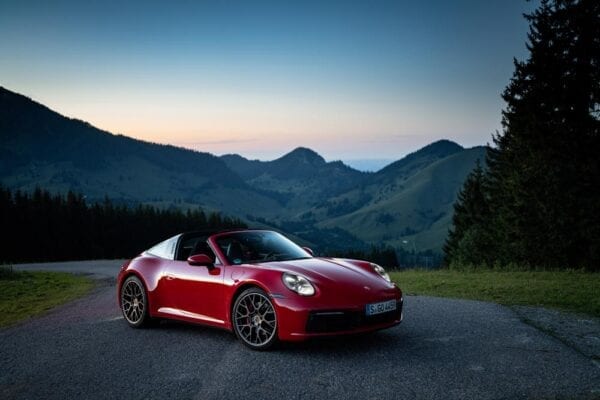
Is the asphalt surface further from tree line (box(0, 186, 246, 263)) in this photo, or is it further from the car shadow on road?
tree line (box(0, 186, 246, 263))

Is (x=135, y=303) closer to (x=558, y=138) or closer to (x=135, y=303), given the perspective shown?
(x=135, y=303)

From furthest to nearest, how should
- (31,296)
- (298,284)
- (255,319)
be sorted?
(31,296), (255,319), (298,284)

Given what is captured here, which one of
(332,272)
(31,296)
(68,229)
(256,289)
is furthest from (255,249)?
(68,229)

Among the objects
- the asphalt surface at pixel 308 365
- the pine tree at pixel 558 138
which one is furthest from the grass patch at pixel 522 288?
the pine tree at pixel 558 138

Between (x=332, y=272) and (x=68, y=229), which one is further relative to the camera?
(x=68, y=229)

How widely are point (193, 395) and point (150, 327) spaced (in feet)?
13.2

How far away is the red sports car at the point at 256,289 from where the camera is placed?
6562 mm

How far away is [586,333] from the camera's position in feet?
24.7

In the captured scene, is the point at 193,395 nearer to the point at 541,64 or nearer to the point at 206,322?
the point at 206,322

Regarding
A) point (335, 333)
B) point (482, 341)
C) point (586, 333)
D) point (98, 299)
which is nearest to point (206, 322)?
point (335, 333)

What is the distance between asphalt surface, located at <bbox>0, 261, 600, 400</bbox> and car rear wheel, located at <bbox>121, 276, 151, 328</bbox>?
24cm

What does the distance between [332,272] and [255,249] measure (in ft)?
4.72

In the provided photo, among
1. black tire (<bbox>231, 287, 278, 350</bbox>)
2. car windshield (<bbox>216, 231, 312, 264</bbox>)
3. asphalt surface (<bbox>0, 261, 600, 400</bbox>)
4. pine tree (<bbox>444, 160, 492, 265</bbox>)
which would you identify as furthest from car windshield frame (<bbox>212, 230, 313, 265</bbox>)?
pine tree (<bbox>444, 160, 492, 265</bbox>)

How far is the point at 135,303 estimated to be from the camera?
8938 millimetres
